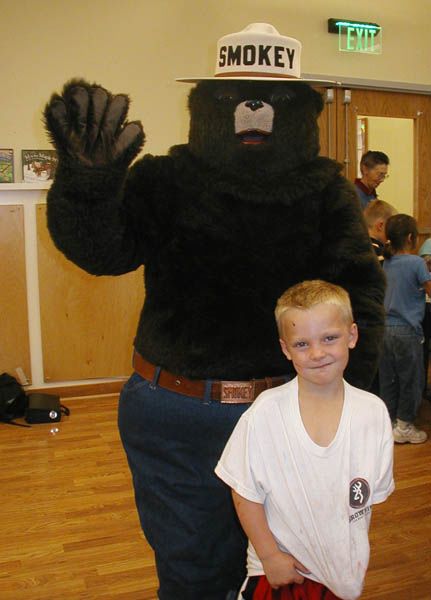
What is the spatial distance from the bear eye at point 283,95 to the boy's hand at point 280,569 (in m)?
1.00

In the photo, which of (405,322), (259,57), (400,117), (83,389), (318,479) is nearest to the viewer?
(318,479)

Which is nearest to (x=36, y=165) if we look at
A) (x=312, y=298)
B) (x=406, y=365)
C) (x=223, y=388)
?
(x=406, y=365)

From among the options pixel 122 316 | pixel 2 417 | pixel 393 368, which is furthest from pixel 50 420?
pixel 393 368

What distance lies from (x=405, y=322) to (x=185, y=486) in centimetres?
239

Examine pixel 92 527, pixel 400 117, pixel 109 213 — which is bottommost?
pixel 92 527

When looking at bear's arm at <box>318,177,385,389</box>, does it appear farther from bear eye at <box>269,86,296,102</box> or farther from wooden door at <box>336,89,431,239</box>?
wooden door at <box>336,89,431,239</box>

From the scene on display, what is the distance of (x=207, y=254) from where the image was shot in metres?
1.47

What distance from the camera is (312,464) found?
4.21 feet

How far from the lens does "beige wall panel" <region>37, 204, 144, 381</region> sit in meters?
4.41

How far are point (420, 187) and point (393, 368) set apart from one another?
2413 millimetres

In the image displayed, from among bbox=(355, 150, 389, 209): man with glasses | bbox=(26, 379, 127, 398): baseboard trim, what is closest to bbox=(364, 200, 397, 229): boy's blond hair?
bbox=(355, 150, 389, 209): man with glasses

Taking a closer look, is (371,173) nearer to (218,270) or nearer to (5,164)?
(5,164)

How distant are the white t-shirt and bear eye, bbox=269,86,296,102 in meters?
0.70

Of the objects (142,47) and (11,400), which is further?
(142,47)
